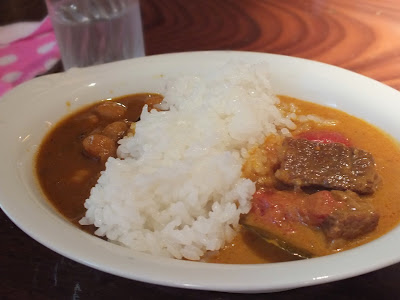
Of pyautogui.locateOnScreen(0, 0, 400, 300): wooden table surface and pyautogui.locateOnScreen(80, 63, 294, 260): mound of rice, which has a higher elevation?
pyautogui.locateOnScreen(80, 63, 294, 260): mound of rice

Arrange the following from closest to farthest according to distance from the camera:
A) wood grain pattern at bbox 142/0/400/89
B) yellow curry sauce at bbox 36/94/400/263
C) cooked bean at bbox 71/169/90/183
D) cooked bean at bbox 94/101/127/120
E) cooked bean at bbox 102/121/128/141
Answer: yellow curry sauce at bbox 36/94/400/263 < cooked bean at bbox 71/169/90/183 < cooked bean at bbox 102/121/128/141 < cooked bean at bbox 94/101/127/120 < wood grain pattern at bbox 142/0/400/89

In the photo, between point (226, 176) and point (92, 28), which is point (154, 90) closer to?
point (92, 28)

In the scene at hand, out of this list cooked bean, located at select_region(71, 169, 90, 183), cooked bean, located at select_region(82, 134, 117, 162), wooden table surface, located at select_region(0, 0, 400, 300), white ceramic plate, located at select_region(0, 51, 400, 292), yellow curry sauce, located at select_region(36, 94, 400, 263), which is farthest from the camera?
cooked bean, located at select_region(82, 134, 117, 162)

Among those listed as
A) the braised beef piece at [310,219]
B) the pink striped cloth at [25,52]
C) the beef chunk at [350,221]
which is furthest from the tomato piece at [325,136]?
the pink striped cloth at [25,52]

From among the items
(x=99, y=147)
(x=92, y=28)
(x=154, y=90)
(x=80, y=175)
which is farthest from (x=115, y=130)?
(x=92, y=28)

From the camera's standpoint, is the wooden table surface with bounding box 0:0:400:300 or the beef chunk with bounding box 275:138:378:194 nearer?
the wooden table surface with bounding box 0:0:400:300

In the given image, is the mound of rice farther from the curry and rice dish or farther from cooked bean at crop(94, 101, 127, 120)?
cooked bean at crop(94, 101, 127, 120)

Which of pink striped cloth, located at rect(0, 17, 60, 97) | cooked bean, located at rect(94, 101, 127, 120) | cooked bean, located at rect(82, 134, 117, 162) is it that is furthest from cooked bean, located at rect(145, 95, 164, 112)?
pink striped cloth, located at rect(0, 17, 60, 97)

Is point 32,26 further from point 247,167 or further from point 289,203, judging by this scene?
point 289,203
